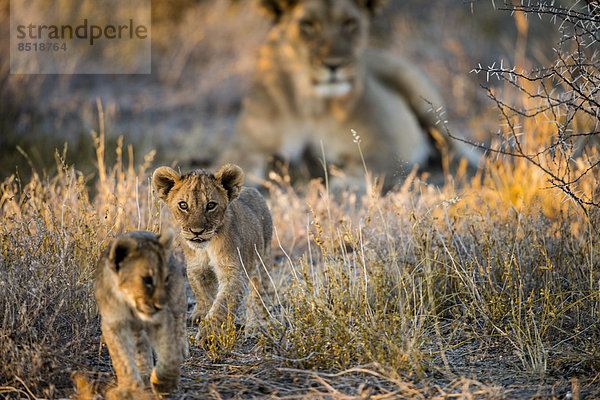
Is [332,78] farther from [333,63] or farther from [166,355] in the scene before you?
[166,355]

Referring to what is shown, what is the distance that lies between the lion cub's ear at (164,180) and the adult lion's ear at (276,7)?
482 cm

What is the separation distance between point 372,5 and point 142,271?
6540 millimetres

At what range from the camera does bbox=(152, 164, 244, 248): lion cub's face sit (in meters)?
3.94

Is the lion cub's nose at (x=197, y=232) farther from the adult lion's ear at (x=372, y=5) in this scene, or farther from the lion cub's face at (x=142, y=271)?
the adult lion's ear at (x=372, y=5)

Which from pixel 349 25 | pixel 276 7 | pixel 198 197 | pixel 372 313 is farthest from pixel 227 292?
pixel 276 7

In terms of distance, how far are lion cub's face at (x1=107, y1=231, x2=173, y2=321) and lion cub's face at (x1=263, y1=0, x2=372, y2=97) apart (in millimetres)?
5439

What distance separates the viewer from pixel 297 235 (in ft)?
20.8

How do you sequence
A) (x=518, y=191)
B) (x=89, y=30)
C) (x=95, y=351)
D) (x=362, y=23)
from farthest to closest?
1. (x=89, y=30)
2. (x=362, y=23)
3. (x=518, y=191)
4. (x=95, y=351)

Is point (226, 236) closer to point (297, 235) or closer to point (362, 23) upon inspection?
point (297, 235)

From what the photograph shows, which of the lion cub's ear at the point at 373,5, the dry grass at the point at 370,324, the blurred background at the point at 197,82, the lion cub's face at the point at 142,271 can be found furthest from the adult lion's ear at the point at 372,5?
the lion cub's face at the point at 142,271

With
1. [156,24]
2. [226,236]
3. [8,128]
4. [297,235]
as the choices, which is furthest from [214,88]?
[226,236]

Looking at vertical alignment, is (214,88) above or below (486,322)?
above

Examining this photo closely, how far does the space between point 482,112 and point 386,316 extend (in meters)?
8.23

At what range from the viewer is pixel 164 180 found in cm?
411
